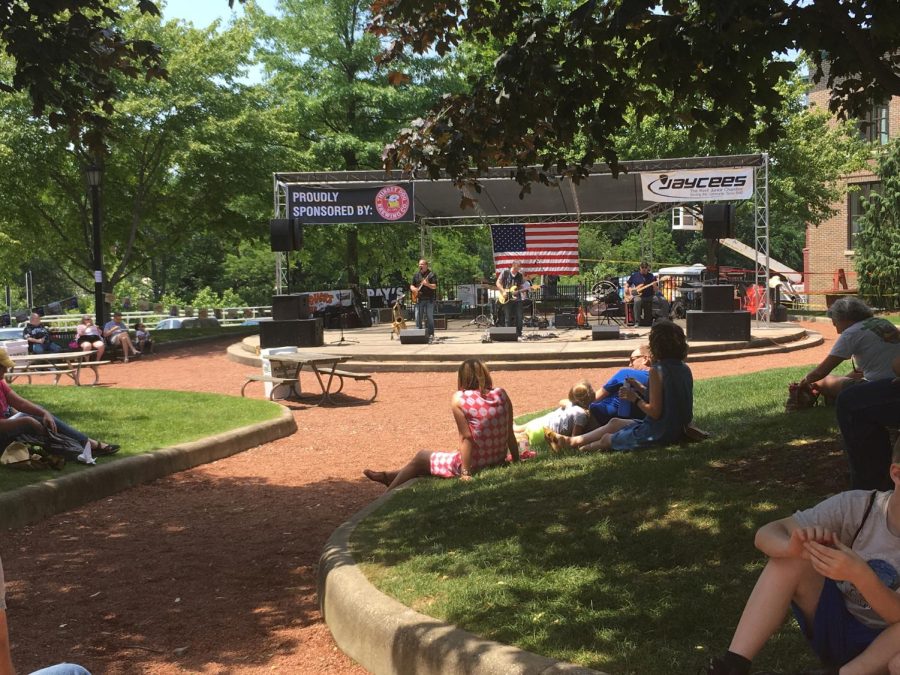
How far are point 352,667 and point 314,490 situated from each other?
13.7 ft

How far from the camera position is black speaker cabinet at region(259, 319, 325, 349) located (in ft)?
67.8

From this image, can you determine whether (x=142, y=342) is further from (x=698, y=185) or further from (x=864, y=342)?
(x=864, y=342)

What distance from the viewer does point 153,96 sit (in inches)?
1025

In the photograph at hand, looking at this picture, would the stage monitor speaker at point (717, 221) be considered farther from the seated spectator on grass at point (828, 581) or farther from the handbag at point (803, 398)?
the seated spectator on grass at point (828, 581)

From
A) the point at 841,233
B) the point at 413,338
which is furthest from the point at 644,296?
the point at 841,233

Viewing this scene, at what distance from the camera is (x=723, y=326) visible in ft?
63.7

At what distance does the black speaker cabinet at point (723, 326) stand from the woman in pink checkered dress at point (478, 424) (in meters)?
12.8

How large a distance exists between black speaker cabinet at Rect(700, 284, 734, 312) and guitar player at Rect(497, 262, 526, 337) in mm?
4129

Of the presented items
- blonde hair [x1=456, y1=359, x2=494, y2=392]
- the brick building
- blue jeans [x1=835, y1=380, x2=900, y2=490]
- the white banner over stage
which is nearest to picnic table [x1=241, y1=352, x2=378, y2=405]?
blonde hair [x1=456, y1=359, x2=494, y2=392]

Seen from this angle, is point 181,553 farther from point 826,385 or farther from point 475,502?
point 826,385

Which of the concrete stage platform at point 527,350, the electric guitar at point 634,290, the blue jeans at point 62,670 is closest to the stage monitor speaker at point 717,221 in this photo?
the concrete stage platform at point 527,350

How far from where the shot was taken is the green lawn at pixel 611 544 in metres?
3.80

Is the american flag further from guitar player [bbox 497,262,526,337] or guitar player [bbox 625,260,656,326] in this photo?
guitar player [bbox 497,262,526,337]

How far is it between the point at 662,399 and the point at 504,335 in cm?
1366
